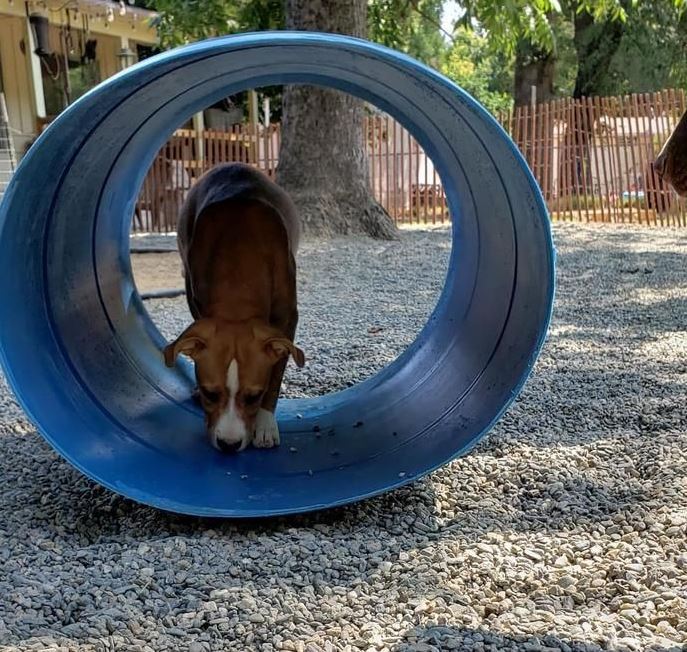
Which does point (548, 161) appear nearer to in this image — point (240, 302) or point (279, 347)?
point (240, 302)

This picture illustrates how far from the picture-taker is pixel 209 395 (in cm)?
440

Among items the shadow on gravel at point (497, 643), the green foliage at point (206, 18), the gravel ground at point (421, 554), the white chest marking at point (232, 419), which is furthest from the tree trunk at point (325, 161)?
the shadow on gravel at point (497, 643)

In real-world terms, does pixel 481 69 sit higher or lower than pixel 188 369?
higher

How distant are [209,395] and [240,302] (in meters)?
0.60

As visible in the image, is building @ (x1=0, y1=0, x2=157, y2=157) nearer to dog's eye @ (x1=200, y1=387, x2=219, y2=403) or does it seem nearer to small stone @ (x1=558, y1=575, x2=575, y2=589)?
dog's eye @ (x1=200, y1=387, x2=219, y2=403)

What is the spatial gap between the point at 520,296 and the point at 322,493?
132cm

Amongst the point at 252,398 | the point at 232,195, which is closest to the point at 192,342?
the point at 252,398

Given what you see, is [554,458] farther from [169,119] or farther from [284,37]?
[169,119]

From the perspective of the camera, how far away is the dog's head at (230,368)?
4.28m

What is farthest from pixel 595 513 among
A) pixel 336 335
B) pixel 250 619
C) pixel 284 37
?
pixel 336 335

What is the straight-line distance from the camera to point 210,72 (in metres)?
4.33

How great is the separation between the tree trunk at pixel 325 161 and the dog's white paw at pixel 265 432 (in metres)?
8.09

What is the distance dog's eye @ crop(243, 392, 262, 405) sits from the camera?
4371 millimetres

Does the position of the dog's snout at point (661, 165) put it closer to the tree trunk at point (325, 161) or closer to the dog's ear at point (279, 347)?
the dog's ear at point (279, 347)
